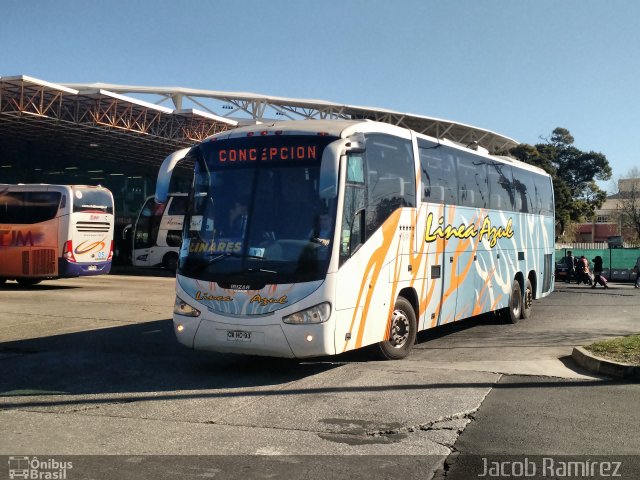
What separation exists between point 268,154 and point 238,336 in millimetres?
2330

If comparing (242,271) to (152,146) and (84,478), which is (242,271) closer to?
(84,478)

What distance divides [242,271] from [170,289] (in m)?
15.6

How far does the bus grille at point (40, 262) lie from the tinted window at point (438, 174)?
1502 cm

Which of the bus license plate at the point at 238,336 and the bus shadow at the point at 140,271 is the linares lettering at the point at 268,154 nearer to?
the bus license plate at the point at 238,336

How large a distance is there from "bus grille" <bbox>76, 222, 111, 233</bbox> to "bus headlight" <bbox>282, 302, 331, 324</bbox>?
53.1 feet

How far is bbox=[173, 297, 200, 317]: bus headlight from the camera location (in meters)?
8.77

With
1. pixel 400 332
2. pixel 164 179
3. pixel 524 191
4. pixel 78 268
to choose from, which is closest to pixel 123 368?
pixel 164 179

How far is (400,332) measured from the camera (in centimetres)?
1005

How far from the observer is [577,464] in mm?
5355

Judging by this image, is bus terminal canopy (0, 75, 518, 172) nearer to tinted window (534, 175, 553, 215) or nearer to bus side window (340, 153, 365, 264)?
tinted window (534, 175, 553, 215)

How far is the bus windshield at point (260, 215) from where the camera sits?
8344 millimetres

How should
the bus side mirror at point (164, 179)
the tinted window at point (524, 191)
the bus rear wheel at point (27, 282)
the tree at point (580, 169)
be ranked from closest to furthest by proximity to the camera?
1. the bus side mirror at point (164, 179)
2. the tinted window at point (524, 191)
3. the bus rear wheel at point (27, 282)
4. the tree at point (580, 169)

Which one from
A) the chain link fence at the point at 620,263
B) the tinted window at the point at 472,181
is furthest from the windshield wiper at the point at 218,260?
the chain link fence at the point at 620,263

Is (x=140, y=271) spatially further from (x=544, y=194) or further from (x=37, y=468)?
(x=37, y=468)
